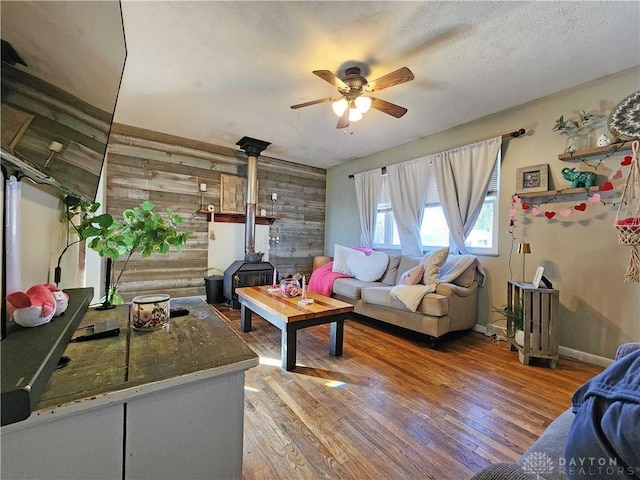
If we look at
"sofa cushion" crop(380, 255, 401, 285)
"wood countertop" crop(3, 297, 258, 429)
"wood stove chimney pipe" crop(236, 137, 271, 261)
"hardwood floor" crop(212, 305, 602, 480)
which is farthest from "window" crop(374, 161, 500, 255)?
"wood countertop" crop(3, 297, 258, 429)

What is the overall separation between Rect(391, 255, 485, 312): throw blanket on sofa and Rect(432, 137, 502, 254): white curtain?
25 cm

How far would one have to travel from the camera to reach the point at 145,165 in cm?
384

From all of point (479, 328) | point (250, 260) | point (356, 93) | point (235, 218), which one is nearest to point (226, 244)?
point (235, 218)

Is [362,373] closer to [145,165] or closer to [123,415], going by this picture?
[123,415]

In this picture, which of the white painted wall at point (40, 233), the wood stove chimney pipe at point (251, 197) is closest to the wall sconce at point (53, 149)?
the white painted wall at point (40, 233)

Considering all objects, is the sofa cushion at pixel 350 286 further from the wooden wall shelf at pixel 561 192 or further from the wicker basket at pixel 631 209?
the wicker basket at pixel 631 209

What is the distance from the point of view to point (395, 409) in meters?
1.74

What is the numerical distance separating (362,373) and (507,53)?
8.88 feet

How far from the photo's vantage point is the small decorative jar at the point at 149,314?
997 millimetres

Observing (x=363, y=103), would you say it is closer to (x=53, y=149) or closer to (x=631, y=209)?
(x=53, y=149)

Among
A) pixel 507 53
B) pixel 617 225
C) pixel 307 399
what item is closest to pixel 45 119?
pixel 307 399

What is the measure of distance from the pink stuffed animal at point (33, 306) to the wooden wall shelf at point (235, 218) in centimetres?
361

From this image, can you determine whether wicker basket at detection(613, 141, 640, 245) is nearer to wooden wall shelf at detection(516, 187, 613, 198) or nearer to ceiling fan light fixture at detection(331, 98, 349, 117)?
wooden wall shelf at detection(516, 187, 613, 198)

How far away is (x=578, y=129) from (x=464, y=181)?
104 centimetres
